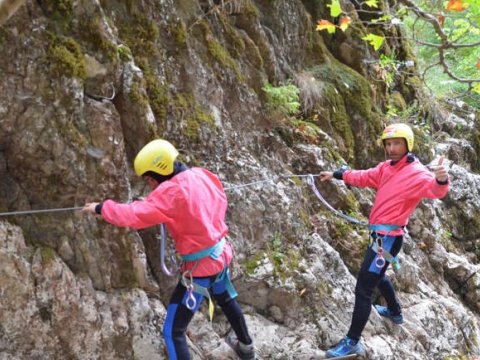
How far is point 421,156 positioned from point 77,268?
27.7 ft

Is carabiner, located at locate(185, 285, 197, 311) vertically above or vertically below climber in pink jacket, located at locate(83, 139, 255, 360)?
below

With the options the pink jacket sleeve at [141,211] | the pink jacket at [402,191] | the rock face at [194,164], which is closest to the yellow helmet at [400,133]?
the pink jacket at [402,191]

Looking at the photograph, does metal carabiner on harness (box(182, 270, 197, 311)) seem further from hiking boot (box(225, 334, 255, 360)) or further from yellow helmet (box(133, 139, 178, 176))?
yellow helmet (box(133, 139, 178, 176))

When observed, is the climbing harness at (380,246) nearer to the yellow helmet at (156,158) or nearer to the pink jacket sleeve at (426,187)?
the pink jacket sleeve at (426,187)

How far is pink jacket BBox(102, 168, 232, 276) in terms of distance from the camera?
4.07m

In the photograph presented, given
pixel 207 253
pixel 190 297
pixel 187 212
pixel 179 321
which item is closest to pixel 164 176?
pixel 187 212

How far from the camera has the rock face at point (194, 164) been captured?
4441 mm

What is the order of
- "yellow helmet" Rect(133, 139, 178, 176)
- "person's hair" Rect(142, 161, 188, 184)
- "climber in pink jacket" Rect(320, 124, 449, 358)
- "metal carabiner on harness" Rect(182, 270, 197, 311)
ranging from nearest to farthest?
"yellow helmet" Rect(133, 139, 178, 176) < "person's hair" Rect(142, 161, 188, 184) < "metal carabiner on harness" Rect(182, 270, 197, 311) < "climber in pink jacket" Rect(320, 124, 449, 358)

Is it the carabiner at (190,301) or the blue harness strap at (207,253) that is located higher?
the blue harness strap at (207,253)

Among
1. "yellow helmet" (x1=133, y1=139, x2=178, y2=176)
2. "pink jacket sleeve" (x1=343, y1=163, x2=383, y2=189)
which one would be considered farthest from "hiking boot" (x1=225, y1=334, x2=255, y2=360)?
"pink jacket sleeve" (x1=343, y1=163, x2=383, y2=189)

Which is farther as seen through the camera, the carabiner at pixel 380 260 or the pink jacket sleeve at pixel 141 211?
the carabiner at pixel 380 260

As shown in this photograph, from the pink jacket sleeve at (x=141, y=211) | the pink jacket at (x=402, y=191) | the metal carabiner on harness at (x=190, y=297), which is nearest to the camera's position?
the pink jacket sleeve at (x=141, y=211)

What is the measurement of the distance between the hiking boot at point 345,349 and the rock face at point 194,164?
0.22 metres

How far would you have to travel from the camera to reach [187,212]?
14.1 feet
